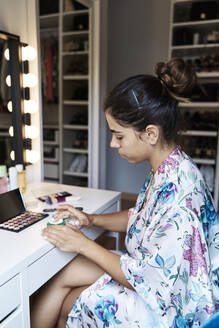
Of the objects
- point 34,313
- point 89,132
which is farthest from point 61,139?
point 34,313

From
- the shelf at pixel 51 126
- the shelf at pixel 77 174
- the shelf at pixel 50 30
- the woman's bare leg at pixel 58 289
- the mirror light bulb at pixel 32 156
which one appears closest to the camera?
the woman's bare leg at pixel 58 289

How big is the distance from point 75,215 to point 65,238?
0.63ft

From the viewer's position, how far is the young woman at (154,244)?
2.40ft

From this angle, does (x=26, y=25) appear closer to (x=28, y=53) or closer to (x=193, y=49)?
(x=28, y=53)

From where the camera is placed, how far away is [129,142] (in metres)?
0.90

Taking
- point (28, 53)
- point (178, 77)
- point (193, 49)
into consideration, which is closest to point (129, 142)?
point (178, 77)

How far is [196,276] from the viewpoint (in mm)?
756

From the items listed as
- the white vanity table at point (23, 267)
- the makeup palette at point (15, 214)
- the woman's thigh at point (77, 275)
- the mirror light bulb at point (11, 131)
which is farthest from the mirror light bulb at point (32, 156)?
the woman's thigh at point (77, 275)

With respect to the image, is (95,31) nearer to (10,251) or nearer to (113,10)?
(113,10)

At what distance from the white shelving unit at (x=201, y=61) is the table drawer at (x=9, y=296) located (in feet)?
6.52

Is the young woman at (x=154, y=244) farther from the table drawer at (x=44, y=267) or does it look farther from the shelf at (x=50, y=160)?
the shelf at (x=50, y=160)

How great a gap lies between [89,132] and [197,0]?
146 centimetres

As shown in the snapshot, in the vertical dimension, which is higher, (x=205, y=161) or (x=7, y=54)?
(x=7, y=54)

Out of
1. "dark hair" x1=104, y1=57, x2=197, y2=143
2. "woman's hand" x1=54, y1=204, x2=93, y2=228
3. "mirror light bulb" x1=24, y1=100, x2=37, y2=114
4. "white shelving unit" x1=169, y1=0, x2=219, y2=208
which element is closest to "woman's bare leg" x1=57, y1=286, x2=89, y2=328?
"woman's hand" x1=54, y1=204, x2=93, y2=228
